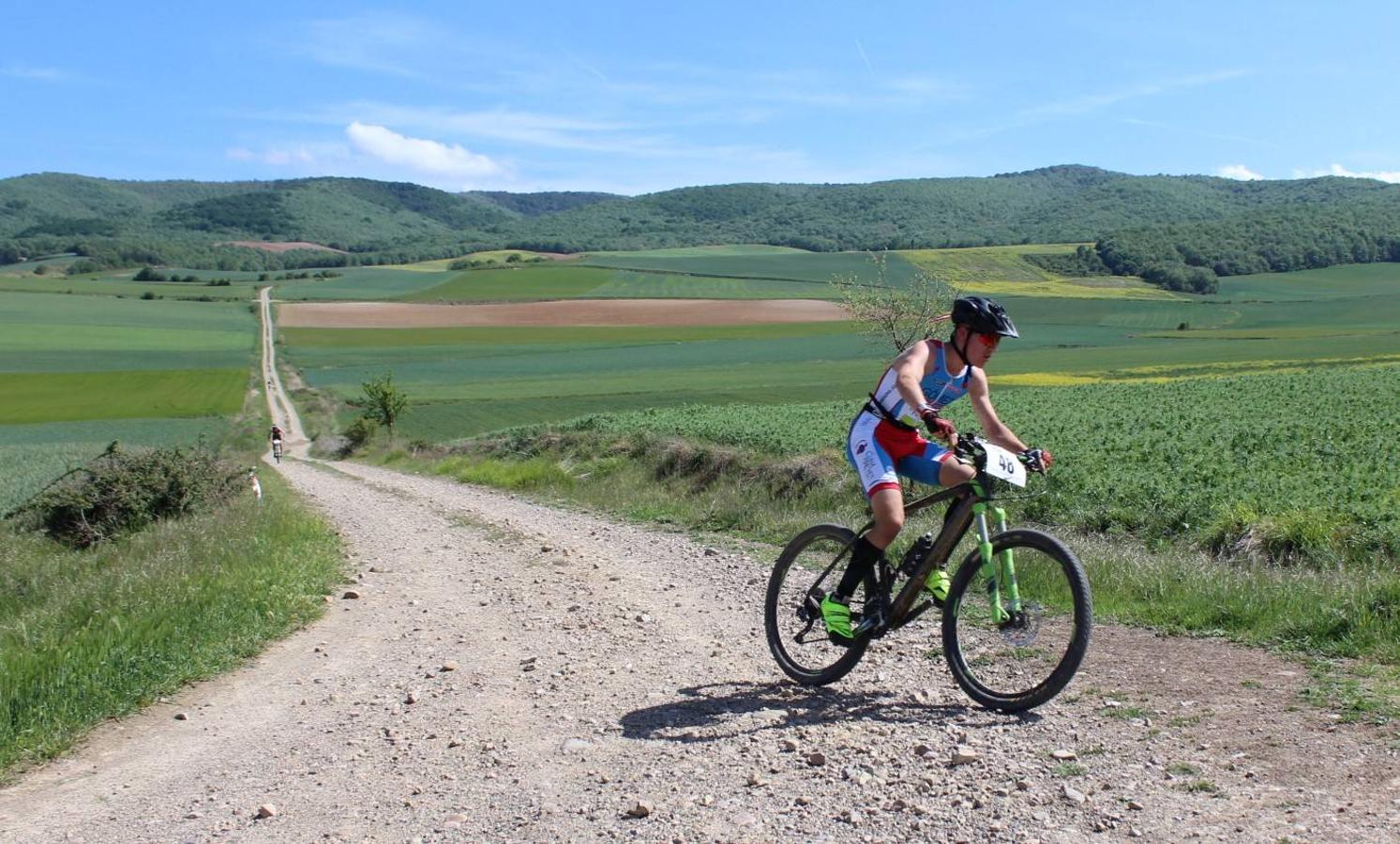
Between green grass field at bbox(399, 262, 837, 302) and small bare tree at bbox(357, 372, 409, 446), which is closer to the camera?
small bare tree at bbox(357, 372, 409, 446)

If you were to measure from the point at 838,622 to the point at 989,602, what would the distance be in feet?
2.82

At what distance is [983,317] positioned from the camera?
560 centimetres

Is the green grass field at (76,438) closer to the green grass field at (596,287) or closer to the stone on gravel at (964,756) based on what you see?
the stone on gravel at (964,756)

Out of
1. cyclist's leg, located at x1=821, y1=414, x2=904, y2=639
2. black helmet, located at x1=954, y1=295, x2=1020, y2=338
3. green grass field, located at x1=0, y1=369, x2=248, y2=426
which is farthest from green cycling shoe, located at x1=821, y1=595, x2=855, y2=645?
green grass field, located at x1=0, y1=369, x2=248, y2=426

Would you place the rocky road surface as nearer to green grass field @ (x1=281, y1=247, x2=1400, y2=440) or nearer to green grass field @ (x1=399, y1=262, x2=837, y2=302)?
green grass field @ (x1=281, y1=247, x2=1400, y2=440)

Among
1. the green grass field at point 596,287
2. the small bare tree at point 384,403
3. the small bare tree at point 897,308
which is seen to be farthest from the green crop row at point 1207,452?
the green grass field at point 596,287

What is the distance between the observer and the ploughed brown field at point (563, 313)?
9688 cm

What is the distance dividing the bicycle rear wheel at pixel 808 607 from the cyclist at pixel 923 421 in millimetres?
212

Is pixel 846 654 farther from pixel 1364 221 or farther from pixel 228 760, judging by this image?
pixel 1364 221

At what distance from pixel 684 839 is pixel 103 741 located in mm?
3373

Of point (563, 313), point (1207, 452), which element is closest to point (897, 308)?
point (1207, 452)

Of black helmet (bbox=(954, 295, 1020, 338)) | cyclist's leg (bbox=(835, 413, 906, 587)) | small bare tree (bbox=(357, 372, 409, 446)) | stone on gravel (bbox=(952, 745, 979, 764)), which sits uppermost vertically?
black helmet (bbox=(954, 295, 1020, 338))

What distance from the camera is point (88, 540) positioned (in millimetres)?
13438

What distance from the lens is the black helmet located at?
5.61m
